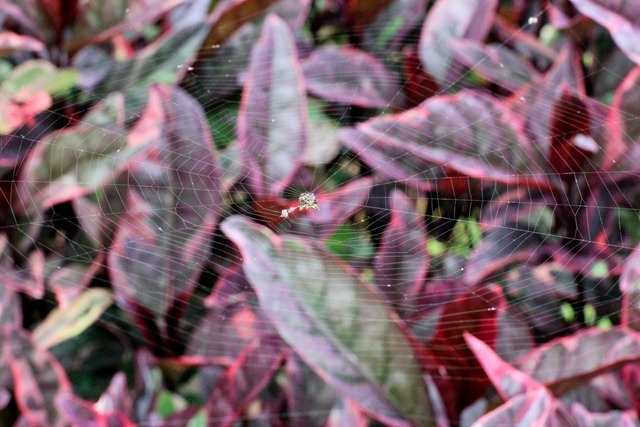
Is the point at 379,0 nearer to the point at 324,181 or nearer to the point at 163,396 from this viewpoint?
the point at 324,181

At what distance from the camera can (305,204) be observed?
3.44ft

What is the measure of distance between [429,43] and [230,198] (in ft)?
1.27

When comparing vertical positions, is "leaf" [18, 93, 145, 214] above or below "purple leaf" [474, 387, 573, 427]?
above

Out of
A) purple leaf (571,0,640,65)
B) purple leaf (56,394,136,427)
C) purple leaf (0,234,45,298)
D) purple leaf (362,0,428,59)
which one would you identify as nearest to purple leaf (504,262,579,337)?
purple leaf (571,0,640,65)

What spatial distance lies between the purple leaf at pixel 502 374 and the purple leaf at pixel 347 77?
1.38ft

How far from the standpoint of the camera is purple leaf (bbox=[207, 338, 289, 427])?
0.88m

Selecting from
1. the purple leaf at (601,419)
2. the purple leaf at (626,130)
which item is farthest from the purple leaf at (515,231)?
the purple leaf at (601,419)

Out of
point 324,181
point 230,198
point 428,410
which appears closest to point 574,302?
point 428,410

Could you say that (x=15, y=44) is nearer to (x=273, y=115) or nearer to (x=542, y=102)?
(x=273, y=115)

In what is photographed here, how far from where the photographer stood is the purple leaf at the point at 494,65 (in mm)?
1019

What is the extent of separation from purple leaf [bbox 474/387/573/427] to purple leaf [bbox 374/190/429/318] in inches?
8.4

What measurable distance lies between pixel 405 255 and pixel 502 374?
22 centimetres

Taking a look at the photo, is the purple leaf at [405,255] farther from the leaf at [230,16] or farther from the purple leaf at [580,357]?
the leaf at [230,16]

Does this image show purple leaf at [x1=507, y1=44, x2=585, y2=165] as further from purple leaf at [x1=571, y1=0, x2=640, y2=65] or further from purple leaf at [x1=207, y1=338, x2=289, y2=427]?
purple leaf at [x1=207, y1=338, x2=289, y2=427]
